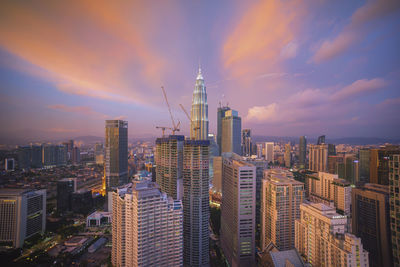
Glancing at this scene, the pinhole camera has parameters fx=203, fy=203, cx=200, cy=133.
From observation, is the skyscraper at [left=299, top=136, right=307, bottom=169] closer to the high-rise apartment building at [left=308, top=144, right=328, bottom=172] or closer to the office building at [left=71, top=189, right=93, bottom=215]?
the high-rise apartment building at [left=308, top=144, right=328, bottom=172]

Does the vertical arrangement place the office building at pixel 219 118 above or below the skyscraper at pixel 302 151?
above

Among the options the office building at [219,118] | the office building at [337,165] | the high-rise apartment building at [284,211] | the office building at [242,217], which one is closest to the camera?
the high-rise apartment building at [284,211]

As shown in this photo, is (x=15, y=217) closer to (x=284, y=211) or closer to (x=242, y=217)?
(x=242, y=217)

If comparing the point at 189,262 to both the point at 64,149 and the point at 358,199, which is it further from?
the point at 64,149

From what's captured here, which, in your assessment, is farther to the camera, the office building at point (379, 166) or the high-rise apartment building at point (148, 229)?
the office building at point (379, 166)

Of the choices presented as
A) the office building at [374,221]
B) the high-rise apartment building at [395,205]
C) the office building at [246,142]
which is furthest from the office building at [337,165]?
the high-rise apartment building at [395,205]

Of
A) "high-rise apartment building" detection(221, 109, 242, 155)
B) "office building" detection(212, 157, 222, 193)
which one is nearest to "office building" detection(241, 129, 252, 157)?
"high-rise apartment building" detection(221, 109, 242, 155)

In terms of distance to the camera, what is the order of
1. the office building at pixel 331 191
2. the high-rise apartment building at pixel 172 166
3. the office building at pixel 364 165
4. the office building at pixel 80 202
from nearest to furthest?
the high-rise apartment building at pixel 172 166
the office building at pixel 364 165
the office building at pixel 331 191
the office building at pixel 80 202

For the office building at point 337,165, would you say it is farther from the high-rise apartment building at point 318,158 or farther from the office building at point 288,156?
the office building at point 288,156
